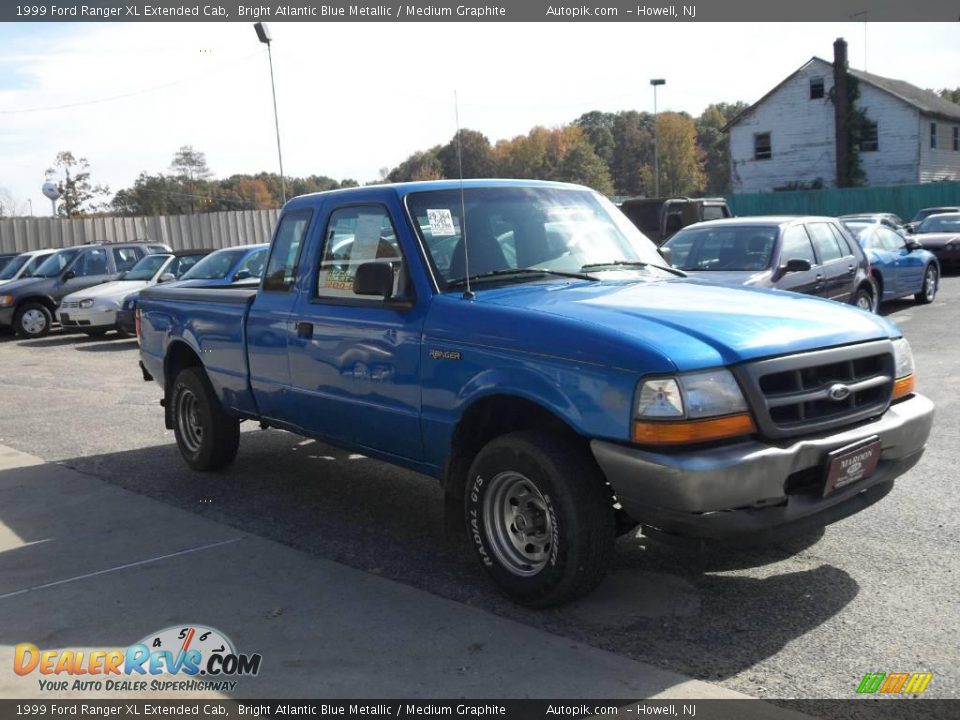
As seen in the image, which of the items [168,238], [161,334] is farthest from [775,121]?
[161,334]

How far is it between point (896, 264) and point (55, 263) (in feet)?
53.6

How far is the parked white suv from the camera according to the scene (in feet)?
56.4

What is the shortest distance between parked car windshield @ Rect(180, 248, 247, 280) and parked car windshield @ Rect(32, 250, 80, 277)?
6.59 metres

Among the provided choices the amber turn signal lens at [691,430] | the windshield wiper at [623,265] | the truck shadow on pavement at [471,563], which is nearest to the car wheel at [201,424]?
the truck shadow on pavement at [471,563]

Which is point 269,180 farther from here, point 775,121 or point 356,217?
point 356,217

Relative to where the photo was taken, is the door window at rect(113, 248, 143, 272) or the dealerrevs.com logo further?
the door window at rect(113, 248, 143, 272)

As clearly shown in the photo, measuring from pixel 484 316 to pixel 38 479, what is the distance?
465 centimetres

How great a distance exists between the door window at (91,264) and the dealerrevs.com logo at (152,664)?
16.3m

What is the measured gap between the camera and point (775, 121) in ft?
148

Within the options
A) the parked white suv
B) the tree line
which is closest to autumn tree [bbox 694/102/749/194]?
the tree line

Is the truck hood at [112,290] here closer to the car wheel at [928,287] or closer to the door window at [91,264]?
the door window at [91,264]

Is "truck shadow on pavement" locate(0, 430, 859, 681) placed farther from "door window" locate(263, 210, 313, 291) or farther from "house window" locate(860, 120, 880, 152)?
"house window" locate(860, 120, 880, 152)

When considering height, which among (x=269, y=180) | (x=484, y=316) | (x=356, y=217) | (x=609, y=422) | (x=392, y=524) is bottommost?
(x=392, y=524)

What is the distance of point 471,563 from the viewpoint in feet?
16.1
